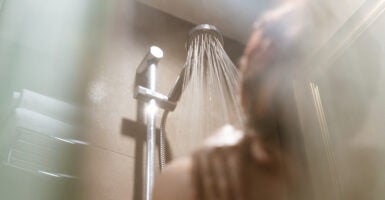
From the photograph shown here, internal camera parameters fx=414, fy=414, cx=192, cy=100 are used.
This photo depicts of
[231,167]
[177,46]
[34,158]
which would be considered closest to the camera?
[231,167]

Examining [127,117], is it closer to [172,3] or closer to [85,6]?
[85,6]

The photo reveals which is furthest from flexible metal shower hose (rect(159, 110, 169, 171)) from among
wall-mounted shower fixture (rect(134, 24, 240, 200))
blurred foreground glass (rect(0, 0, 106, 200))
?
blurred foreground glass (rect(0, 0, 106, 200))

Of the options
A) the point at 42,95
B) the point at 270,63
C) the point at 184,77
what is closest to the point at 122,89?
the point at 184,77

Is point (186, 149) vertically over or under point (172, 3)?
under

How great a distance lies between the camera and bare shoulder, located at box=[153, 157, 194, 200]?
1.67 feet

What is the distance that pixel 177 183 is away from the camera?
525 mm

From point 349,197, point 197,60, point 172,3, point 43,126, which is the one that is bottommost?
point 349,197

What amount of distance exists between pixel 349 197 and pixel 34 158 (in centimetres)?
52

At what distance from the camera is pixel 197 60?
89cm

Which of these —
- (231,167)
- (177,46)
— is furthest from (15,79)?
(177,46)

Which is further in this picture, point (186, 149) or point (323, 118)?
point (323, 118)

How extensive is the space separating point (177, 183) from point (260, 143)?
0.39ft

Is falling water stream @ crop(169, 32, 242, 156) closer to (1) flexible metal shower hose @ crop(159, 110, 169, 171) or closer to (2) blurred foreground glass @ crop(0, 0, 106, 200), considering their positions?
(1) flexible metal shower hose @ crop(159, 110, 169, 171)

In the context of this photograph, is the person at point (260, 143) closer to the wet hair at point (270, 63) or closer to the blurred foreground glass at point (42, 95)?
the wet hair at point (270, 63)
